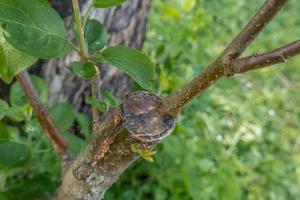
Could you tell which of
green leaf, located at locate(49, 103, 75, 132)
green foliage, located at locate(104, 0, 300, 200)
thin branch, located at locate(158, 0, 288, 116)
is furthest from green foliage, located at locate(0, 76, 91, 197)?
thin branch, located at locate(158, 0, 288, 116)

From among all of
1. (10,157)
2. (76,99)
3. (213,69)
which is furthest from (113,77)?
(213,69)

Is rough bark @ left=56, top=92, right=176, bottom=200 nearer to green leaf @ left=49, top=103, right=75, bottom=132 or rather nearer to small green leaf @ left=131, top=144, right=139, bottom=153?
small green leaf @ left=131, top=144, right=139, bottom=153

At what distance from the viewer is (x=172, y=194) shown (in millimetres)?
1373

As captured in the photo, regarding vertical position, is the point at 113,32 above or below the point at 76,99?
above

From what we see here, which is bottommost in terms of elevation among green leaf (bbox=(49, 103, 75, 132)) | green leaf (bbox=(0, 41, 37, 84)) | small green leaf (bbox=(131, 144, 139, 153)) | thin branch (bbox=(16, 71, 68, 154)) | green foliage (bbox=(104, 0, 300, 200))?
green foliage (bbox=(104, 0, 300, 200))

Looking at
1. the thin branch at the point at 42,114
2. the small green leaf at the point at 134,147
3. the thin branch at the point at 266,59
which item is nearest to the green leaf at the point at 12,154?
the thin branch at the point at 42,114

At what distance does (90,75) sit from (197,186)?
54 centimetres

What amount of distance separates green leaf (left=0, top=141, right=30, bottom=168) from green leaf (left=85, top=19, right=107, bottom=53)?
0.34 m

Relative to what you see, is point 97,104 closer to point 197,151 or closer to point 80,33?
point 80,33

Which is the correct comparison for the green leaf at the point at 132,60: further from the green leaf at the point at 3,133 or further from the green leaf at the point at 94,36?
the green leaf at the point at 3,133

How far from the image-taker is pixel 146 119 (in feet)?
2.43

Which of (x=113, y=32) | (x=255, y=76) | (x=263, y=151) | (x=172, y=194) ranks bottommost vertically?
(x=255, y=76)

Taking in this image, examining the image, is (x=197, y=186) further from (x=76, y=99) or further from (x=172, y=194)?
(x=76, y=99)

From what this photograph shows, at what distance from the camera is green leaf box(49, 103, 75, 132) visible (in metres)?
1.14
